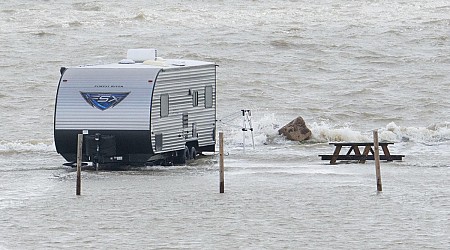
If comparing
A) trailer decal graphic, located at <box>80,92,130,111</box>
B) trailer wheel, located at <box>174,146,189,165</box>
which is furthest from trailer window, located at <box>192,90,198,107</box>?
trailer decal graphic, located at <box>80,92,130,111</box>

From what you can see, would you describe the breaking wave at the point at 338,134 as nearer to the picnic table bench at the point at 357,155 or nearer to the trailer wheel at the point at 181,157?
the picnic table bench at the point at 357,155

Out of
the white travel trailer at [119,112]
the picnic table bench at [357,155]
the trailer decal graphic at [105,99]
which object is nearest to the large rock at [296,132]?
the picnic table bench at [357,155]

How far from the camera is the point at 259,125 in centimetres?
3594

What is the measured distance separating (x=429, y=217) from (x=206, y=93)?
1044 centimetres

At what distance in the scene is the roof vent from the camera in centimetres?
2889

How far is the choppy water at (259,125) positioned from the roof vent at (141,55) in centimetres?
295

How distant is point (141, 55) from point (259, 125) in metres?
7.81

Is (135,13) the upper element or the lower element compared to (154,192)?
upper

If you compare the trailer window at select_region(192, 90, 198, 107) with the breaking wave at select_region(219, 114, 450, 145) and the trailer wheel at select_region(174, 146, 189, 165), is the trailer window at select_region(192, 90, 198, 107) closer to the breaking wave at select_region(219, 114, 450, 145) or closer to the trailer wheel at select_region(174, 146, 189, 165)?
the trailer wheel at select_region(174, 146, 189, 165)

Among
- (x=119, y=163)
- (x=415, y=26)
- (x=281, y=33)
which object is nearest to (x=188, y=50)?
(x=281, y=33)

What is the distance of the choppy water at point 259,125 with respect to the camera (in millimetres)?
18672

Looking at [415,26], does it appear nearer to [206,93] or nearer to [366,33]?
[366,33]

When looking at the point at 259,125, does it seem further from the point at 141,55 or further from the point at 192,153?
the point at 141,55

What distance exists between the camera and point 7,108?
133 ft
